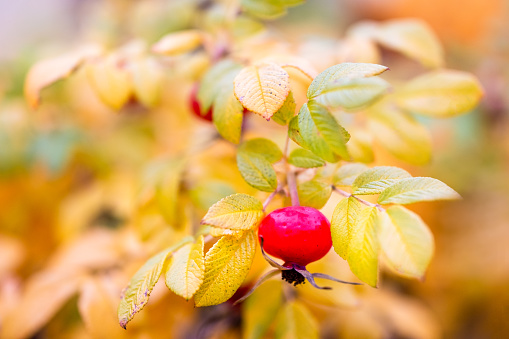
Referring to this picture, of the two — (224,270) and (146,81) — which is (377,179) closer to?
(224,270)

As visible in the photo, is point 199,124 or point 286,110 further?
point 199,124

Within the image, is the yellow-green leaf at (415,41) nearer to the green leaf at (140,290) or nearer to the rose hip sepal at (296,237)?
the rose hip sepal at (296,237)

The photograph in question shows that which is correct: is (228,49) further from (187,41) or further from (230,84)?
(230,84)

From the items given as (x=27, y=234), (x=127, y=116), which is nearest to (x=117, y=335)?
(x=27, y=234)

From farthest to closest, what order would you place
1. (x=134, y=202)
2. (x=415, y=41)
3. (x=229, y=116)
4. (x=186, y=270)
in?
(x=134, y=202)
(x=415, y=41)
(x=229, y=116)
(x=186, y=270)

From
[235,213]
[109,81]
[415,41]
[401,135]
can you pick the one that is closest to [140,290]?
[235,213]

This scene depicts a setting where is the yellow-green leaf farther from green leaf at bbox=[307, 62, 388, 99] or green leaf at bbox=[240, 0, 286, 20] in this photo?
green leaf at bbox=[307, 62, 388, 99]

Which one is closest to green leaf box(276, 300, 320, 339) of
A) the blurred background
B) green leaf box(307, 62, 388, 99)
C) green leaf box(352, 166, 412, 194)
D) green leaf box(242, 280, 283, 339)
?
green leaf box(242, 280, 283, 339)
